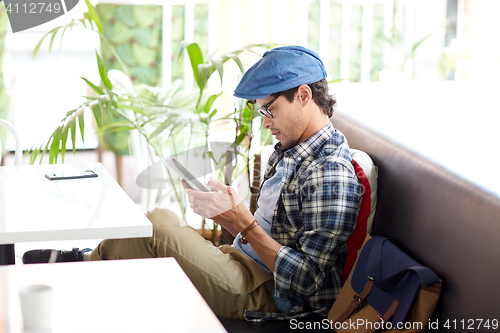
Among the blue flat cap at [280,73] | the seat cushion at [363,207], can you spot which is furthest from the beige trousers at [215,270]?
the blue flat cap at [280,73]

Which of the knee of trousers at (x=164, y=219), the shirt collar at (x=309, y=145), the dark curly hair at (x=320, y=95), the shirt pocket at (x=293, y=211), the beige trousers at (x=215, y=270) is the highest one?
the dark curly hair at (x=320, y=95)

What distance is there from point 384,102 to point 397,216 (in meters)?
0.70

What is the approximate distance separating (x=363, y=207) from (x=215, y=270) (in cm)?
45

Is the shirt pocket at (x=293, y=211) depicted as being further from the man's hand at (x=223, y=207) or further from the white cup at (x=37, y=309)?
the white cup at (x=37, y=309)

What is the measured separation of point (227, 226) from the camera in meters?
1.79

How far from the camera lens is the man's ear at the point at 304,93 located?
5.13 feet

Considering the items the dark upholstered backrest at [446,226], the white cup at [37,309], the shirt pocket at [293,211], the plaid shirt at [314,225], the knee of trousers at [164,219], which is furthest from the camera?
the knee of trousers at [164,219]

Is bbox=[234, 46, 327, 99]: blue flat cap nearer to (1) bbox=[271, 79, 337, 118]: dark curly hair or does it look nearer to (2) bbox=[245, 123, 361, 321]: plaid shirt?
(1) bbox=[271, 79, 337, 118]: dark curly hair

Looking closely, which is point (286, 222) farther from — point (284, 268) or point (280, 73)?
point (280, 73)

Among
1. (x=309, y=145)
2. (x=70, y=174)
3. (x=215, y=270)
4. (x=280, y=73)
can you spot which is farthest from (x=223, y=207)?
(x=70, y=174)

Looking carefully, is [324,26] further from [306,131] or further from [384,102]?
[306,131]

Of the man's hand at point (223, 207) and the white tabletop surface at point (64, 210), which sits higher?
the white tabletop surface at point (64, 210)

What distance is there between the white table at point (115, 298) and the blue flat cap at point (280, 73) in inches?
24.8

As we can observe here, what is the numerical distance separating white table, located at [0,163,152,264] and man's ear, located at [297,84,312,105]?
0.56m
